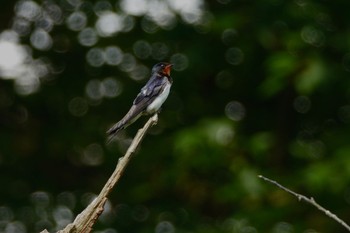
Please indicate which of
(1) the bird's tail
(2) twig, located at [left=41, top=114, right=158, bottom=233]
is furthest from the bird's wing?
(2) twig, located at [left=41, top=114, right=158, bottom=233]

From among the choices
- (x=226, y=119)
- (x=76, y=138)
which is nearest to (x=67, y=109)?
(x=76, y=138)

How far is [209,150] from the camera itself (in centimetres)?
755

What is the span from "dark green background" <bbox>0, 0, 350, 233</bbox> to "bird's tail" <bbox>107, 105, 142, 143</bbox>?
2.88 metres

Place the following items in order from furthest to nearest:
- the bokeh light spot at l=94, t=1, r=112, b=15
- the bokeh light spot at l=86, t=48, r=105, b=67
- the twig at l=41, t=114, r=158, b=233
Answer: the bokeh light spot at l=86, t=48, r=105, b=67 → the bokeh light spot at l=94, t=1, r=112, b=15 → the twig at l=41, t=114, r=158, b=233

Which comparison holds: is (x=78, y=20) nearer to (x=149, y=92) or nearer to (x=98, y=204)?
(x=149, y=92)

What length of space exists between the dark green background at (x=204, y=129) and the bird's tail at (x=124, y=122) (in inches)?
113

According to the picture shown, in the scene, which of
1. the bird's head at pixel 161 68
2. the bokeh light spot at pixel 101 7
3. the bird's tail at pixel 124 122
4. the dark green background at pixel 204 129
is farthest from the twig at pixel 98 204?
the bokeh light spot at pixel 101 7

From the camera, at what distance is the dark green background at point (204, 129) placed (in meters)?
7.60

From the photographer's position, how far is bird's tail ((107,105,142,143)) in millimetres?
3998

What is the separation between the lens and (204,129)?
7.50m

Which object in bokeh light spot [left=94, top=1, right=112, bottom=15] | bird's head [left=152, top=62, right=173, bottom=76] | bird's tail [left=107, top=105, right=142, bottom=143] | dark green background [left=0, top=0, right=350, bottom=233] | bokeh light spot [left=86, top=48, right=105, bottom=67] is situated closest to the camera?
bird's tail [left=107, top=105, right=142, bottom=143]

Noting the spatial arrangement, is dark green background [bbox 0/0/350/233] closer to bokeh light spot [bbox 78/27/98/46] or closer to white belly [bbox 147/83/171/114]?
bokeh light spot [bbox 78/27/98/46]

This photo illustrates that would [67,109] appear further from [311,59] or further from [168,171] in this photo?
[311,59]

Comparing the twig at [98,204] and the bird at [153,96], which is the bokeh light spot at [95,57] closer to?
the bird at [153,96]
